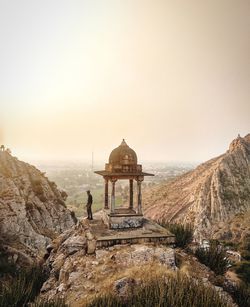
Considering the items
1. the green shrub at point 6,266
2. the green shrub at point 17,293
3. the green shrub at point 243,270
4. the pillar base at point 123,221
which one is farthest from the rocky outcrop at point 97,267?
the green shrub at point 243,270

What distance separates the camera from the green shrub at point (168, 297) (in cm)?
696

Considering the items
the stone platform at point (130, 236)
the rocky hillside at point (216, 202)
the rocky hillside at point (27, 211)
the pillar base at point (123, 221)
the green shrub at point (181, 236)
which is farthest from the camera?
the rocky hillside at point (216, 202)

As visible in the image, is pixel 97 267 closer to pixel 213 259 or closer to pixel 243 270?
pixel 213 259

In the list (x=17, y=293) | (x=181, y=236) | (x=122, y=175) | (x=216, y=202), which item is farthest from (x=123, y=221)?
(x=216, y=202)

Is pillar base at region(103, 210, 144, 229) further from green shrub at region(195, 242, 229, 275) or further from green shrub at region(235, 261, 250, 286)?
green shrub at region(235, 261, 250, 286)

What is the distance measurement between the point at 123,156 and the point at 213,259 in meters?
6.65

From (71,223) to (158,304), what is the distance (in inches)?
1034

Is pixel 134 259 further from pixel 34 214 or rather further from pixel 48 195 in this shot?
pixel 48 195

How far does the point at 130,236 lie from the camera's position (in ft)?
37.0

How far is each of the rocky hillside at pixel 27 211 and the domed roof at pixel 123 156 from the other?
1193 centimetres

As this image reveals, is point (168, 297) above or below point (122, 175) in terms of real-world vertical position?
below

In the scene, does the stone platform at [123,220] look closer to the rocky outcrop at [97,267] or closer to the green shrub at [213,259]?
the rocky outcrop at [97,267]

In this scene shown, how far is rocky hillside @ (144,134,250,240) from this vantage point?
135 ft

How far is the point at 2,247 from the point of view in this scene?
1988 centimetres
